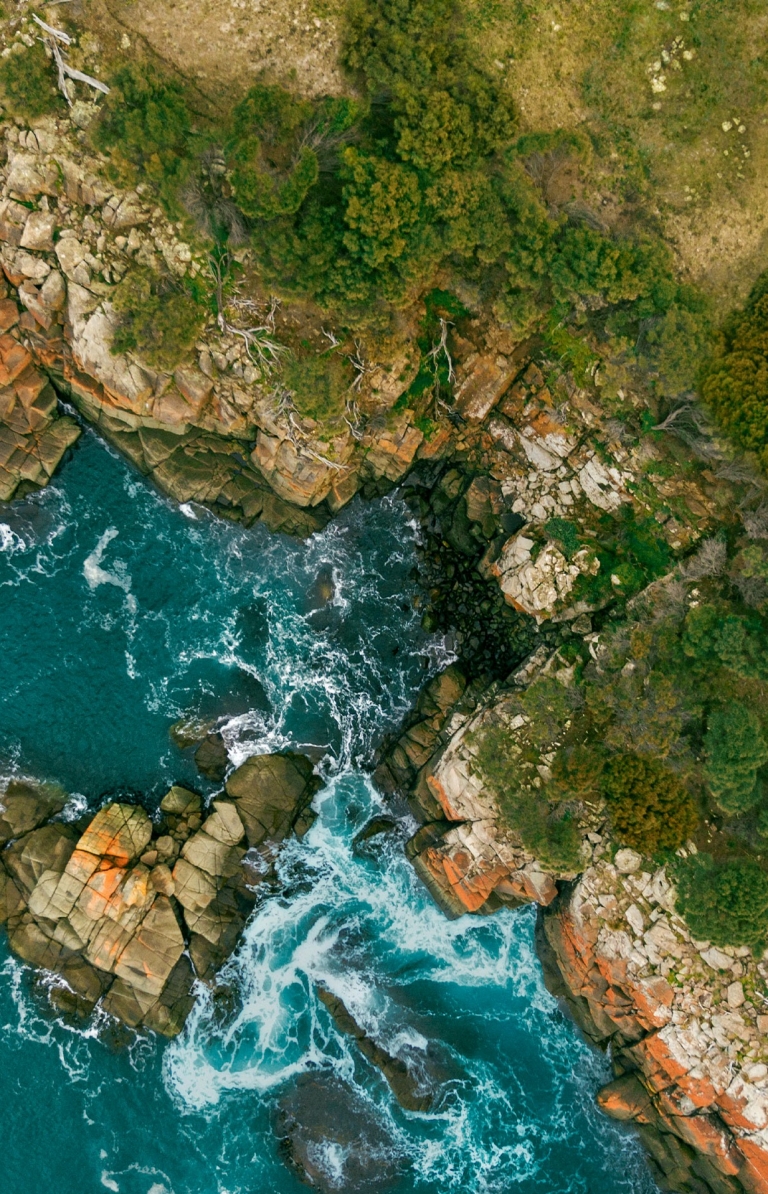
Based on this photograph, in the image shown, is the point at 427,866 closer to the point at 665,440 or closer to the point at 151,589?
the point at 151,589

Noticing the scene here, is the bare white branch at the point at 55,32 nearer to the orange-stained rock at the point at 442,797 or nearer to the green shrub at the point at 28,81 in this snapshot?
the green shrub at the point at 28,81

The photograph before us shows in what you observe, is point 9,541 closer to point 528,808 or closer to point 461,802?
point 461,802

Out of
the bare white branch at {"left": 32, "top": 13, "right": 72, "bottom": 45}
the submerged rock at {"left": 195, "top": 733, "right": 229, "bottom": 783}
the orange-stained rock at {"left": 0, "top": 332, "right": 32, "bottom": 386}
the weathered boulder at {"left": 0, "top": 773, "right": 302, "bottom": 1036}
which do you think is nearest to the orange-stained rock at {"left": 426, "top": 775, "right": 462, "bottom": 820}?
the weathered boulder at {"left": 0, "top": 773, "right": 302, "bottom": 1036}

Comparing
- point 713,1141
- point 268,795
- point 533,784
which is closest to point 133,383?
point 268,795

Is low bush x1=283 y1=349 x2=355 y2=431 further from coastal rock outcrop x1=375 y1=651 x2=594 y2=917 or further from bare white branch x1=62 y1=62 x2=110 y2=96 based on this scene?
coastal rock outcrop x1=375 y1=651 x2=594 y2=917

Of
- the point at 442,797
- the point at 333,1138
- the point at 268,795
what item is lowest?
the point at 333,1138
